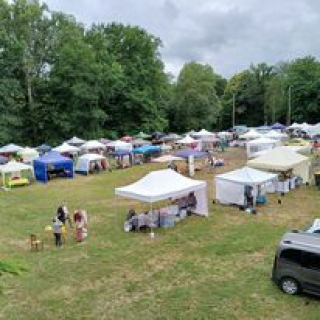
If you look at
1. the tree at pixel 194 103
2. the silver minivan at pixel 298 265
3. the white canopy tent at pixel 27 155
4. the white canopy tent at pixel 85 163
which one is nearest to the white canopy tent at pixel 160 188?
the silver minivan at pixel 298 265

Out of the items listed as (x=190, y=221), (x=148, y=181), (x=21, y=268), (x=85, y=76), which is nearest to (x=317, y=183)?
(x=190, y=221)

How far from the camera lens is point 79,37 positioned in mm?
52281

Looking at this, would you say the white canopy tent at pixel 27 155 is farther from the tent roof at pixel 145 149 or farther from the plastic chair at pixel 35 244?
the plastic chair at pixel 35 244

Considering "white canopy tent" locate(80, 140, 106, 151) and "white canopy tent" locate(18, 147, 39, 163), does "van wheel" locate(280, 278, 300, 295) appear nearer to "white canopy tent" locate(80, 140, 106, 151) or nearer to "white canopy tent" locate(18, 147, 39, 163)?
"white canopy tent" locate(18, 147, 39, 163)

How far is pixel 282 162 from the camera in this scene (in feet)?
77.8

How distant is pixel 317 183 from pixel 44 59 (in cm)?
3752

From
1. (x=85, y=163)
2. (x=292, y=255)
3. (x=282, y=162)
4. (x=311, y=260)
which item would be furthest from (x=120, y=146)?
(x=311, y=260)

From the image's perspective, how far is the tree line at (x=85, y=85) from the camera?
48812 mm

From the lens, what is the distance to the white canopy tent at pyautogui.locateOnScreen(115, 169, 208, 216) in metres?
16.6

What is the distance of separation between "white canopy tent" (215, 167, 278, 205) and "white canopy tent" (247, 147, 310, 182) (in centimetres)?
294

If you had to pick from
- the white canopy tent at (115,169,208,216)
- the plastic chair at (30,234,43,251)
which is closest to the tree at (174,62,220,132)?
the white canopy tent at (115,169,208,216)

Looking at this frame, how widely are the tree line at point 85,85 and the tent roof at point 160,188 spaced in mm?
31095

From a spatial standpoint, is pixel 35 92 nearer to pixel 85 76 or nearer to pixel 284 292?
pixel 85 76

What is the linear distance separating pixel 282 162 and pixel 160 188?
30.9 ft
